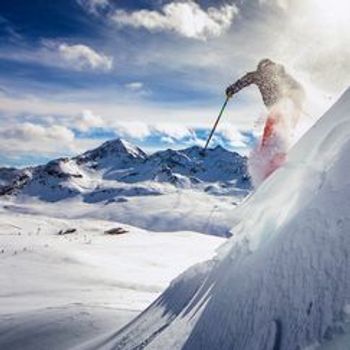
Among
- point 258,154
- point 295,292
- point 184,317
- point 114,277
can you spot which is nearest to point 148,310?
point 184,317

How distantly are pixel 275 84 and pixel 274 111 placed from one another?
552 mm

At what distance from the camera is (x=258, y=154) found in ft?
31.1

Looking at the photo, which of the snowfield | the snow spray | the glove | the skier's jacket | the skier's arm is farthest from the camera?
the glove

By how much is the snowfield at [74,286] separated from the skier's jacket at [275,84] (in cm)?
505

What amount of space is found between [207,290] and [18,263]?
15501 millimetres

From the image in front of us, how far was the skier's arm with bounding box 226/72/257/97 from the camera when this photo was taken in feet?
35.6

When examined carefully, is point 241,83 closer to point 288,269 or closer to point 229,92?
point 229,92

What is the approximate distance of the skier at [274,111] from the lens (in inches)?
372

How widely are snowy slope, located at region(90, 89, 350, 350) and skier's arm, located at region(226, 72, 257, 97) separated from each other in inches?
192

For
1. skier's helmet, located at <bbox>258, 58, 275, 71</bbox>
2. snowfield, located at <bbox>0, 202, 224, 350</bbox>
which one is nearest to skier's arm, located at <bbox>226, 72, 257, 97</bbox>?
skier's helmet, located at <bbox>258, 58, 275, 71</bbox>

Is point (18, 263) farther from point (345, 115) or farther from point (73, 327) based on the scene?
point (345, 115)

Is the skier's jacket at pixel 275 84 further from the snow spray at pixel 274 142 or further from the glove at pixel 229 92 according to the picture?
the glove at pixel 229 92

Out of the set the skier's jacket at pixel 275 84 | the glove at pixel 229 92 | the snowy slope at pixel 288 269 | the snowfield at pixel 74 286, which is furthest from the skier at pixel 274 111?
the snowfield at pixel 74 286

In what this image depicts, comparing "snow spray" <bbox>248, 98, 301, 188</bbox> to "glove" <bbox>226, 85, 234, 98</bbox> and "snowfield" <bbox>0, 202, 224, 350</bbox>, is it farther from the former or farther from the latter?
"snowfield" <bbox>0, 202, 224, 350</bbox>
